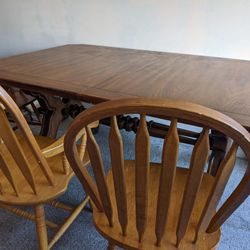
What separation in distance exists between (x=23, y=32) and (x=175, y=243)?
2353 mm

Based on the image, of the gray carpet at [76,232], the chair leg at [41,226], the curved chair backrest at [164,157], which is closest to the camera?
the curved chair backrest at [164,157]

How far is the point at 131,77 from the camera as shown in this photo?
1.20m

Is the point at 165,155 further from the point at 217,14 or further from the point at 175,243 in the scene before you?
the point at 217,14

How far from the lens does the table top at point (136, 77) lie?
992 millimetres

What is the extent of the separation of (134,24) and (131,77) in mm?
1011

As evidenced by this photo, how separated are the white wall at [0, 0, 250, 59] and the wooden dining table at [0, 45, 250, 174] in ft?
1.28

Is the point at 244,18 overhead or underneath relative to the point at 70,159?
overhead

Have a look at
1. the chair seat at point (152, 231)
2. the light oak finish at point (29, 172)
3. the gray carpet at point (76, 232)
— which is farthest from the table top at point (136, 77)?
the gray carpet at point (76, 232)

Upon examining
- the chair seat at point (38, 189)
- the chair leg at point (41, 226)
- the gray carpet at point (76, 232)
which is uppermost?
the chair seat at point (38, 189)

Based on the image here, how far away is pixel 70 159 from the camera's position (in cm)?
70

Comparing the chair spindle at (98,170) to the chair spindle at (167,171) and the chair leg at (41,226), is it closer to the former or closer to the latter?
the chair spindle at (167,171)

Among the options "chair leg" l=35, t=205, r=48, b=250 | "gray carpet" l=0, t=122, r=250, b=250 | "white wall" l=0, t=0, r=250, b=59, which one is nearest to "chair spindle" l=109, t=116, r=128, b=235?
"chair leg" l=35, t=205, r=48, b=250

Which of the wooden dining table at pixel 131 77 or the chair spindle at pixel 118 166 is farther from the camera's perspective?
the wooden dining table at pixel 131 77

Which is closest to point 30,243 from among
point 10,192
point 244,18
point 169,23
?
point 10,192
